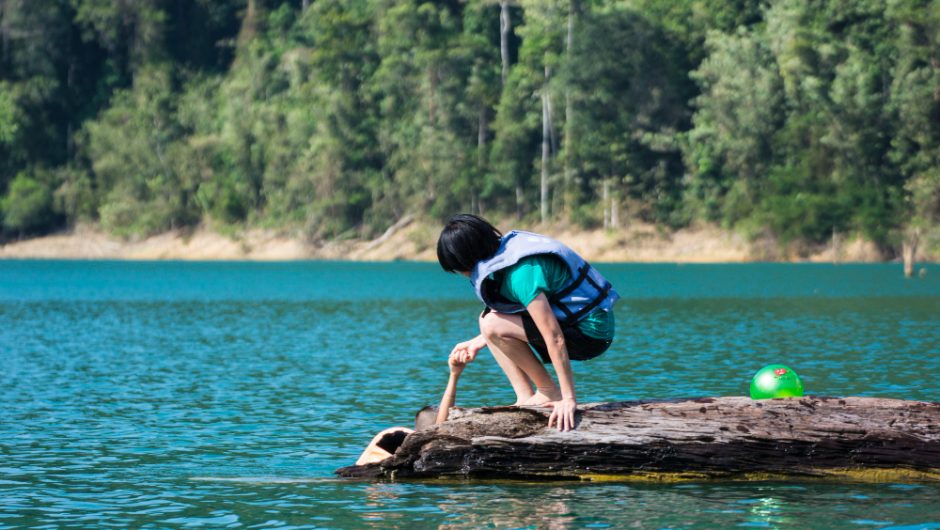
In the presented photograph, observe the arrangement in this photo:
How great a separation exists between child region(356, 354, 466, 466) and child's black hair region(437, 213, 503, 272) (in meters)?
1.26

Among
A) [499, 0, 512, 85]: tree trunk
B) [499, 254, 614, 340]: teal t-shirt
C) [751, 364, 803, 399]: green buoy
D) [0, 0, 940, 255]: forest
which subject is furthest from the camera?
[499, 0, 512, 85]: tree trunk

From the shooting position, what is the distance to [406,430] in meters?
12.1

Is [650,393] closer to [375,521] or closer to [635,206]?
[375,521]

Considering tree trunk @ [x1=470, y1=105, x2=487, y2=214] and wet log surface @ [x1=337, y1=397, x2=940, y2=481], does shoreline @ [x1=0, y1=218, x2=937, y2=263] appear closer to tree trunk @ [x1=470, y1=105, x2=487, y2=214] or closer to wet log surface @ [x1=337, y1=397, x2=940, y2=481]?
tree trunk @ [x1=470, y1=105, x2=487, y2=214]

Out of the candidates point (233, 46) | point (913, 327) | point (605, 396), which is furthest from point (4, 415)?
point (233, 46)

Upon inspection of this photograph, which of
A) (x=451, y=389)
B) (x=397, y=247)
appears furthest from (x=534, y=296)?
(x=397, y=247)

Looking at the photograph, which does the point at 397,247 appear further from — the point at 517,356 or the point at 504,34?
the point at 517,356

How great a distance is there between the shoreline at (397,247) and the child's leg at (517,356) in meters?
81.0

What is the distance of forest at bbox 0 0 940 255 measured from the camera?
89.9m

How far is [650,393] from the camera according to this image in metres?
19.4

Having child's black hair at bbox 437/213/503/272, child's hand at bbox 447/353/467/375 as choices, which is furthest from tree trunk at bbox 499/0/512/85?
child's black hair at bbox 437/213/503/272

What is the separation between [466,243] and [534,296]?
0.65m

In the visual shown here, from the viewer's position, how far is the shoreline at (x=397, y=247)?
302ft

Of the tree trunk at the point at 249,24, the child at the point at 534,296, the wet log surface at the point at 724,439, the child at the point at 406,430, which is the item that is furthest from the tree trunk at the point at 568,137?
the child at the point at 534,296
